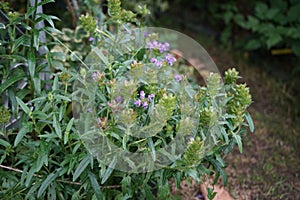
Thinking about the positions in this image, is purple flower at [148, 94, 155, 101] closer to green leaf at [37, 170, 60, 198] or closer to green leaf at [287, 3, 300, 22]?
green leaf at [37, 170, 60, 198]

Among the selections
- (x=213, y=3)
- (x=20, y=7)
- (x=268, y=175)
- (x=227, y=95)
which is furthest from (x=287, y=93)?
(x=20, y=7)

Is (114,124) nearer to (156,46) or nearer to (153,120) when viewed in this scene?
(153,120)

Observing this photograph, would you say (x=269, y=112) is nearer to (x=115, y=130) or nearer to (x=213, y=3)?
(x=213, y=3)

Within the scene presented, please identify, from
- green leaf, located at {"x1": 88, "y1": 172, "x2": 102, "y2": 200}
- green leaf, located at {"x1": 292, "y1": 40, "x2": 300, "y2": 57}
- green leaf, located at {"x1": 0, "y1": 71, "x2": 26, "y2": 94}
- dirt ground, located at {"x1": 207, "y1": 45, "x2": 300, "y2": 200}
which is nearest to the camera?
green leaf, located at {"x1": 88, "y1": 172, "x2": 102, "y2": 200}

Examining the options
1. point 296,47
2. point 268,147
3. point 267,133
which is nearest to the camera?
point 268,147

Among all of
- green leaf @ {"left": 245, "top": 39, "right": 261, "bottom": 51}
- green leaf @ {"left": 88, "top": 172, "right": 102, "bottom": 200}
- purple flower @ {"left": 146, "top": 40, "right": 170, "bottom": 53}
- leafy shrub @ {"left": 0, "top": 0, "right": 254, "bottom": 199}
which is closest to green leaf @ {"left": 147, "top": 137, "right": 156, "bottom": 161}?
leafy shrub @ {"left": 0, "top": 0, "right": 254, "bottom": 199}

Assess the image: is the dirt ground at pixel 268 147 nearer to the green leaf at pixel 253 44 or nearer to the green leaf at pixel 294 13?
the green leaf at pixel 253 44

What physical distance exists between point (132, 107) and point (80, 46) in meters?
1.18

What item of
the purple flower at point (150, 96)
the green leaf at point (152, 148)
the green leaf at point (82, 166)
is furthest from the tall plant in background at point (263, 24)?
the green leaf at point (82, 166)

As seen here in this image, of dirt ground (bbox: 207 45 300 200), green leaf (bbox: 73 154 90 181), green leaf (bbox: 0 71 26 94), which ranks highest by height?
green leaf (bbox: 0 71 26 94)

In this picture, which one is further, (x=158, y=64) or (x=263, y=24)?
(x=263, y=24)

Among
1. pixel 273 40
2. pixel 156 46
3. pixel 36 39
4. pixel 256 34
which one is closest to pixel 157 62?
pixel 156 46

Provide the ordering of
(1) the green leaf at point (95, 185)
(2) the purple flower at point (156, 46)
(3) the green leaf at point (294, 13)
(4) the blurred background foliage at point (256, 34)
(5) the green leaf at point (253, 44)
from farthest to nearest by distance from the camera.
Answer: (5) the green leaf at point (253, 44) → (3) the green leaf at point (294, 13) → (4) the blurred background foliage at point (256, 34) → (2) the purple flower at point (156, 46) → (1) the green leaf at point (95, 185)

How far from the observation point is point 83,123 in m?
2.22
